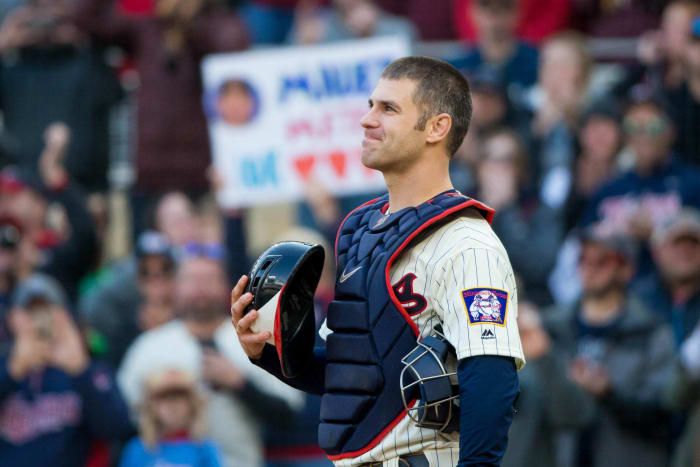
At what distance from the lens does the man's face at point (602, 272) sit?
788cm

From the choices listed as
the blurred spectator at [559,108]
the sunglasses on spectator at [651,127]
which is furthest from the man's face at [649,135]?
the blurred spectator at [559,108]

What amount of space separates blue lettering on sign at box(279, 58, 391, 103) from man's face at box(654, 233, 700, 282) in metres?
2.70

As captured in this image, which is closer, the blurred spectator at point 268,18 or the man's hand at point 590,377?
the man's hand at point 590,377

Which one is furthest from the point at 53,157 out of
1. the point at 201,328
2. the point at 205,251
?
the point at 201,328

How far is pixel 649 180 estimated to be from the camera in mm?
8797

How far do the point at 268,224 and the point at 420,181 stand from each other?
638 cm

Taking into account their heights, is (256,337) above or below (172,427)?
above

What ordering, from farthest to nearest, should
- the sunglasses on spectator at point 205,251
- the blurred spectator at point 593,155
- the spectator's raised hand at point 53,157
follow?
the spectator's raised hand at point 53,157 < the blurred spectator at point 593,155 < the sunglasses on spectator at point 205,251

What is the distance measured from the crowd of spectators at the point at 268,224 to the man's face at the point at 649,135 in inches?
0.6

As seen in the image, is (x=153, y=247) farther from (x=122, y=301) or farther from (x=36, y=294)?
(x=36, y=294)

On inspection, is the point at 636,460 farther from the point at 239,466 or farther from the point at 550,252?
the point at 239,466

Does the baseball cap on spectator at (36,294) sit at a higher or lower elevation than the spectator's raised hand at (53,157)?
lower

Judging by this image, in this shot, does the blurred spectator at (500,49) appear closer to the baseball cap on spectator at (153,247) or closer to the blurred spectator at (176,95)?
the blurred spectator at (176,95)

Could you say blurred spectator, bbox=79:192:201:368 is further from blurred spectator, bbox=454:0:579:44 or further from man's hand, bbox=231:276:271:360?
man's hand, bbox=231:276:271:360
